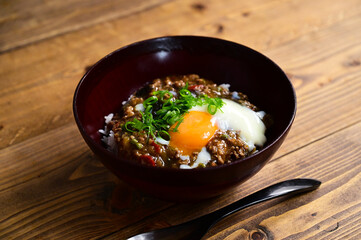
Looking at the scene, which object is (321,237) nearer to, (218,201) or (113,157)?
(218,201)

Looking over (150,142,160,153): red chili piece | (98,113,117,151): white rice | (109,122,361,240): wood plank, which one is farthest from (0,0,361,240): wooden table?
(150,142,160,153): red chili piece

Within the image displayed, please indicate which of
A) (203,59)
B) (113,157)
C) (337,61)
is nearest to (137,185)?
(113,157)

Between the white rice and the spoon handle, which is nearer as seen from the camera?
the spoon handle

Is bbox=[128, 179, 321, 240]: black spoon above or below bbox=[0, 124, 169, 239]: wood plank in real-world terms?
above

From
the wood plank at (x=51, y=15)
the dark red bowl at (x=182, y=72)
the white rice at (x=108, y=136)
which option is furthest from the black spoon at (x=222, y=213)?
the wood plank at (x=51, y=15)

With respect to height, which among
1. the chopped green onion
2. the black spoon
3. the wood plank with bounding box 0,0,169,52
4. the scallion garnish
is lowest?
the black spoon

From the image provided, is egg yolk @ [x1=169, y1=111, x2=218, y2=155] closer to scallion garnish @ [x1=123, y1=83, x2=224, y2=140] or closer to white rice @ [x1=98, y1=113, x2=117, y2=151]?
scallion garnish @ [x1=123, y1=83, x2=224, y2=140]
